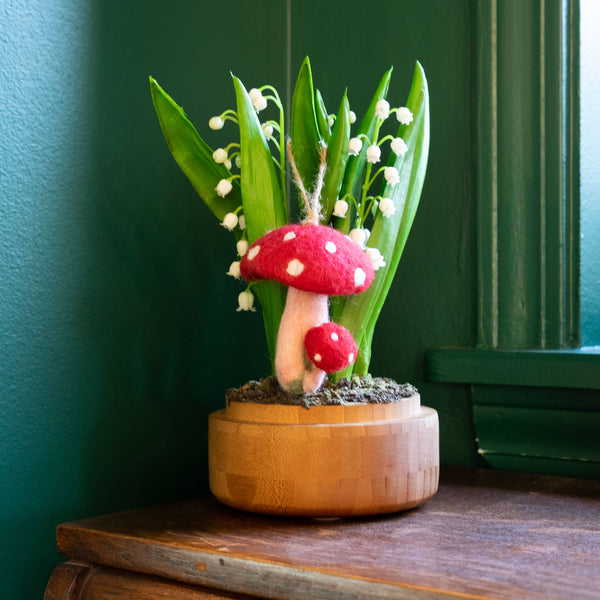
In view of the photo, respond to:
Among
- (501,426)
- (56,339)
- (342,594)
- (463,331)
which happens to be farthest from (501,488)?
(56,339)

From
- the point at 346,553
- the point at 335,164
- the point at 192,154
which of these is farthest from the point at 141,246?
the point at 346,553

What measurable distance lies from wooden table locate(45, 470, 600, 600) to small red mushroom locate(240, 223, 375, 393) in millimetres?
139

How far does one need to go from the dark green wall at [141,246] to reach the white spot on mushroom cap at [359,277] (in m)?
0.29

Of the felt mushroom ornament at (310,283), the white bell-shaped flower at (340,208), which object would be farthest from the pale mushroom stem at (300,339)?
the white bell-shaped flower at (340,208)

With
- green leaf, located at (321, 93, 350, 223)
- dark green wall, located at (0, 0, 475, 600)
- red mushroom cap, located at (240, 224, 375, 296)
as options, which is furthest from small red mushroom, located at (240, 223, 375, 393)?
dark green wall, located at (0, 0, 475, 600)

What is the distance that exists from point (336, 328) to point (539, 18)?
1.61 ft

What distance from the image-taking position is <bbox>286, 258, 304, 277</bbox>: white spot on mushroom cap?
24.1 inches

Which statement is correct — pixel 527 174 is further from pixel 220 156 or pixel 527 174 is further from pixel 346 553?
pixel 346 553

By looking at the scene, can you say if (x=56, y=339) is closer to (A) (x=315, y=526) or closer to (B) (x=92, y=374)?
(B) (x=92, y=374)

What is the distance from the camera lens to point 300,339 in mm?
653

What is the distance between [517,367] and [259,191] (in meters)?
0.36

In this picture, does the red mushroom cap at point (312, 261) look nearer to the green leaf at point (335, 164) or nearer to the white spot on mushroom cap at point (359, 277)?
the white spot on mushroom cap at point (359, 277)

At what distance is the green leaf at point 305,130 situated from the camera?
745mm

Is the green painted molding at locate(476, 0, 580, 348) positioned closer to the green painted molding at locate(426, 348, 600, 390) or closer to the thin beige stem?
the green painted molding at locate(426, 348, 600, 390)
